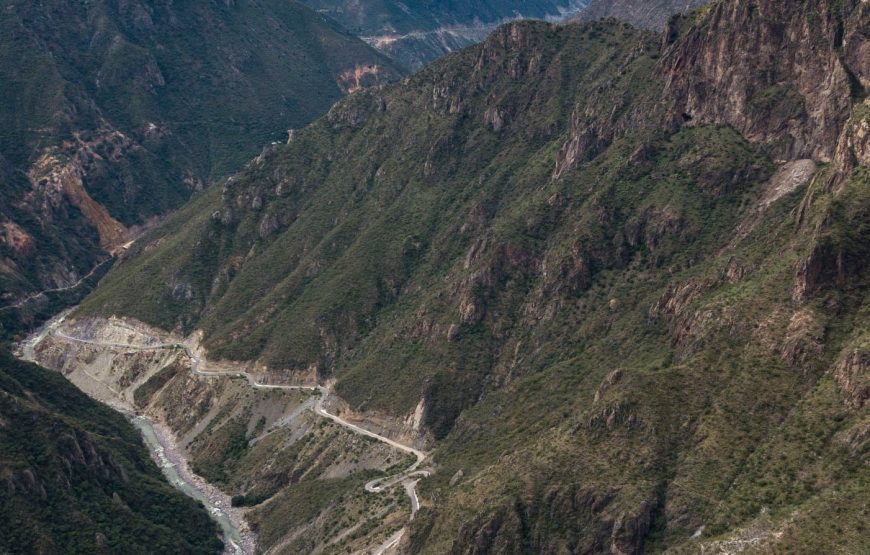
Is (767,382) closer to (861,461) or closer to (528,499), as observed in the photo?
(861,461)

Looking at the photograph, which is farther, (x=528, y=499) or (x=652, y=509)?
(x=528, y=499)

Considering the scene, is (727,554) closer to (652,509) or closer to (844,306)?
(652,509)

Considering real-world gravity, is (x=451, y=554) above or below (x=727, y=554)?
above

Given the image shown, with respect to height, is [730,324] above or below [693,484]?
above

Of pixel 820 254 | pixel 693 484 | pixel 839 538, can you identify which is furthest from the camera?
pixel 820 254

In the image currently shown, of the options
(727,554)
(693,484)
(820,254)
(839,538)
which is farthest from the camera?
(820,254)

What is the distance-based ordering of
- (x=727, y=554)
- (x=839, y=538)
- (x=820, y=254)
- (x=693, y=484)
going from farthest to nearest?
1. (x=820, y=254)
2. (x=693, y=484)
3. (x=727, y=554)
4. (x=839, y=538)

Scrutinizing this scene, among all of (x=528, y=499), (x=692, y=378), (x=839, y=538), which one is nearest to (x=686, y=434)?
(x=692, y=378)

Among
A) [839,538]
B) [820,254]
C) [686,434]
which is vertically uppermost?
[820,254]

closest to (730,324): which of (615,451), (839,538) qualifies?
(615,451)
